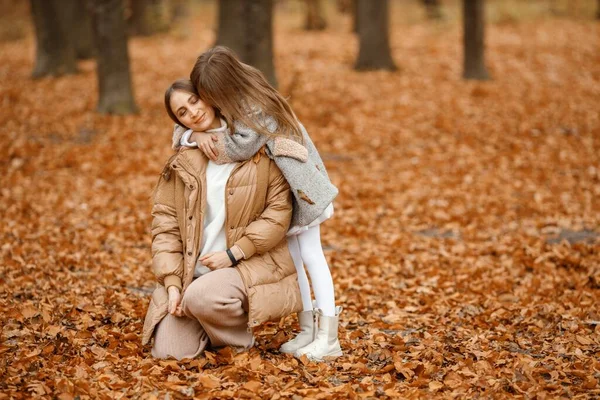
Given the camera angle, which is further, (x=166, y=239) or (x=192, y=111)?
(x=166, y=239)

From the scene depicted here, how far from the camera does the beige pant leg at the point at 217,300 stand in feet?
11.9

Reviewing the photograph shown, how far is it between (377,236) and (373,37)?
8151 mm

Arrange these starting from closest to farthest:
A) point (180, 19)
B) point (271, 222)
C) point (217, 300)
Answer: point (217, 300) < point (271, 222) < point (180, 19)

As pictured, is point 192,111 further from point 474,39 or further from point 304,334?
point 474,39

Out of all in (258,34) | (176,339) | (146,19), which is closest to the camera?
(176,339)

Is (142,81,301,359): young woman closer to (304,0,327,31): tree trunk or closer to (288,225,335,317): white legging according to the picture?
(288,225,335,317): white legging

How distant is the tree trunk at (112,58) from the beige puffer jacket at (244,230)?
25.5 ft

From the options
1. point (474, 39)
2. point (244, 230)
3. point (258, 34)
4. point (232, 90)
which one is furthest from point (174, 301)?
point (474, 39)

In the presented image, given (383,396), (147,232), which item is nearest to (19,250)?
(147,232)

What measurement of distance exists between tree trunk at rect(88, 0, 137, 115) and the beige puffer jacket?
Result: 306 inches

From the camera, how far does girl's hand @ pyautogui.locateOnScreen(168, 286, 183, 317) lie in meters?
3.77

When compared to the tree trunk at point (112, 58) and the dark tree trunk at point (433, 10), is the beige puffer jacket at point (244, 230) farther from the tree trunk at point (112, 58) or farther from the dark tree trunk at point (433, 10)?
the dark tree trunk at point (433, 10)

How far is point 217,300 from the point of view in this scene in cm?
362

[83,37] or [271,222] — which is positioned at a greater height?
[83,37]
